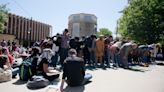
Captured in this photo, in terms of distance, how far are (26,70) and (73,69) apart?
231 cm

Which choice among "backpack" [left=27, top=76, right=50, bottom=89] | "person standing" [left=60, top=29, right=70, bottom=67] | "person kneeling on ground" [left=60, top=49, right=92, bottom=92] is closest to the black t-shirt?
"person kneeling on ground" [left=60, top=49, right=92, bottom=92]

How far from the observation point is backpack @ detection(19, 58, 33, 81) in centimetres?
1093

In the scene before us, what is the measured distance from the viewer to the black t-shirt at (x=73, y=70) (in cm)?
948

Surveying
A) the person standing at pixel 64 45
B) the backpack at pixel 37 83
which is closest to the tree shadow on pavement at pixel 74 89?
the backpack at pixel 37 83

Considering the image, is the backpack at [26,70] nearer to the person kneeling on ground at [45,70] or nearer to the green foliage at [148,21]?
the person kneeling on ground at [45,70]

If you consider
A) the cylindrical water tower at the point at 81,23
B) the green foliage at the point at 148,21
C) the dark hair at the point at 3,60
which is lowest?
the dark hair at the point at 3,60

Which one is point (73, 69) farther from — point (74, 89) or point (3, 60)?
point (3, 60)

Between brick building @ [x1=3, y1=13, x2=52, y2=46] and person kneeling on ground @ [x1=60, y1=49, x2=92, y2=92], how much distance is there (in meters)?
64.4

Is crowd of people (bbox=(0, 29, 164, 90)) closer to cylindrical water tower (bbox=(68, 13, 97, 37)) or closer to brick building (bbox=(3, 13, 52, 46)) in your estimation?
brick building (bbox=(3, 13, 52, 46))

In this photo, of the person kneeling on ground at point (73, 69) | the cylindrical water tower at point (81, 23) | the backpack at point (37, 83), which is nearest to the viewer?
the person kneeling on ground at point (73, 69)

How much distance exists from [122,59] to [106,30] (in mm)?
93699

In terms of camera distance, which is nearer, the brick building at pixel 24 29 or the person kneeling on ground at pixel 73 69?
the person kneeling on ground at pixel 73 69

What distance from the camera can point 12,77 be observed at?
470 inches

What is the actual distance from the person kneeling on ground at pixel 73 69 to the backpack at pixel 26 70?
1767mm
